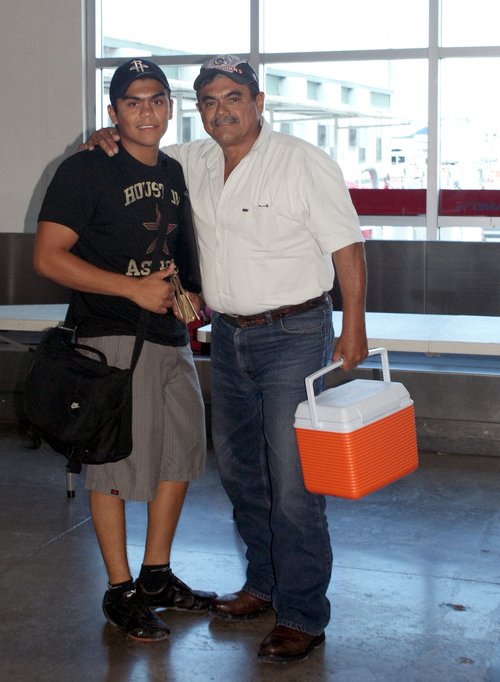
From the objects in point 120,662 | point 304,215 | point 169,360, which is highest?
point 304,215

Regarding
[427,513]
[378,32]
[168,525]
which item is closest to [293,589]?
[168,525]

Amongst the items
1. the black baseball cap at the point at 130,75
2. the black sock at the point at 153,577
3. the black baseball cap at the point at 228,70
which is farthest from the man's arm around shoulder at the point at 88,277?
the black sock at the point at 153,577

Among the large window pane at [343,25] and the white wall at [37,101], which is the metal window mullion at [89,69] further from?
the large window pane at [343,25]

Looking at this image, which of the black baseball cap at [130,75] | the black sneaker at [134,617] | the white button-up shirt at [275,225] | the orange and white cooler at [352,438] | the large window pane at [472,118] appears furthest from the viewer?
the large window pane at [472,118]

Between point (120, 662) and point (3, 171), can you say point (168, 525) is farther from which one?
point (3, 171)

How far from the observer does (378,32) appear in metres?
6.85

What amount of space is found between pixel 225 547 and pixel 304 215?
1.53 metres

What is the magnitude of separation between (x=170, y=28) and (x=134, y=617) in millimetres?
6039

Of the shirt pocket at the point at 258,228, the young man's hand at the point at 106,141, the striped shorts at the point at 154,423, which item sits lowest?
the striped shorts at the point at 154,423

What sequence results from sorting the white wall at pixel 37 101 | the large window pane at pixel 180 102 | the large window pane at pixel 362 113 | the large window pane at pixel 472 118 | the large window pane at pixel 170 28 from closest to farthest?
1. the large window pane at pixel 472 118
2. the large window pane at pixel 362 113
3. the white wall at pixel 37 101
4. the large window pane at pixel 170 28
5. the large window pane at pixel 180 102

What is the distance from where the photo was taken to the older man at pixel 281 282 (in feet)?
7.64

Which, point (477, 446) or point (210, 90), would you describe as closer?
point (210, 90)

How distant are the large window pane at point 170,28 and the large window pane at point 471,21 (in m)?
1.74

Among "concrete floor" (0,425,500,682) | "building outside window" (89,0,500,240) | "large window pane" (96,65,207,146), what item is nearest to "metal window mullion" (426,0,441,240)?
"building outside window" (89,0,500,240)
